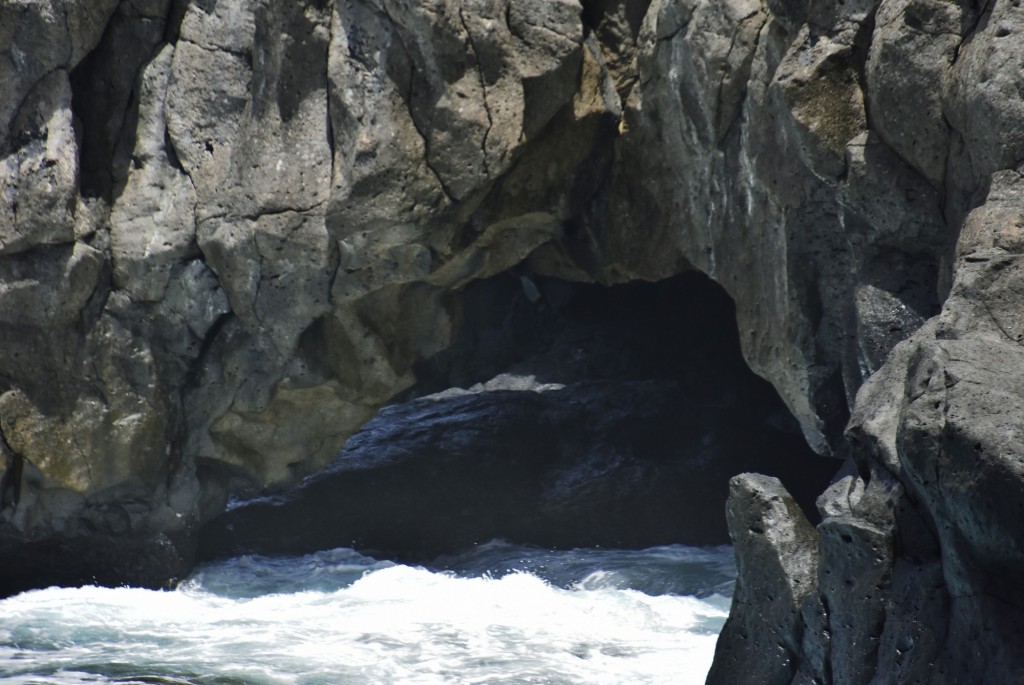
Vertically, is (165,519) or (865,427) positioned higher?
(865,427)

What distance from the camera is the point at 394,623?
8.51 m

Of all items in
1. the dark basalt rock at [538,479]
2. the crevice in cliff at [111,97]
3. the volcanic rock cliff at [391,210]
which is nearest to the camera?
the volcanic rock cliff at [391,210]

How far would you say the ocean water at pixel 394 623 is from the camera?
7.18 m

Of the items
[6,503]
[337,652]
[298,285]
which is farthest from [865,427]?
[6,503]

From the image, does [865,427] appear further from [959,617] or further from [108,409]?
[108,409]

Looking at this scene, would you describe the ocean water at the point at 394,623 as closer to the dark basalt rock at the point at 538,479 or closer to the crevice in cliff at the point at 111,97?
the dark basalt rock at the point at 538,479

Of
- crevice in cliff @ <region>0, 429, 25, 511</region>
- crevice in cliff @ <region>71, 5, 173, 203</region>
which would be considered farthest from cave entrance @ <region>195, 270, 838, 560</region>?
crevice in cliff @ <region>71, 5, 173, 203</region>

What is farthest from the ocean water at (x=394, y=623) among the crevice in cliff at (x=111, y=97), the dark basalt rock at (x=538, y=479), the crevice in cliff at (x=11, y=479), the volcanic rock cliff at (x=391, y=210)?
the crevice in cliff at (x=111, y=97)

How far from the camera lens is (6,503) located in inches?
355

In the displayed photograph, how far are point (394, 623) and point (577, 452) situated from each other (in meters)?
3.65

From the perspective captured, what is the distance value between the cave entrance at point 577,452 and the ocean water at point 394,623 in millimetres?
380

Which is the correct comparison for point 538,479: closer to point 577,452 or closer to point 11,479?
point 577,452

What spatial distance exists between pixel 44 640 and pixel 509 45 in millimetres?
5021

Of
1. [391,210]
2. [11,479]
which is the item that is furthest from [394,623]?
[11,479]
